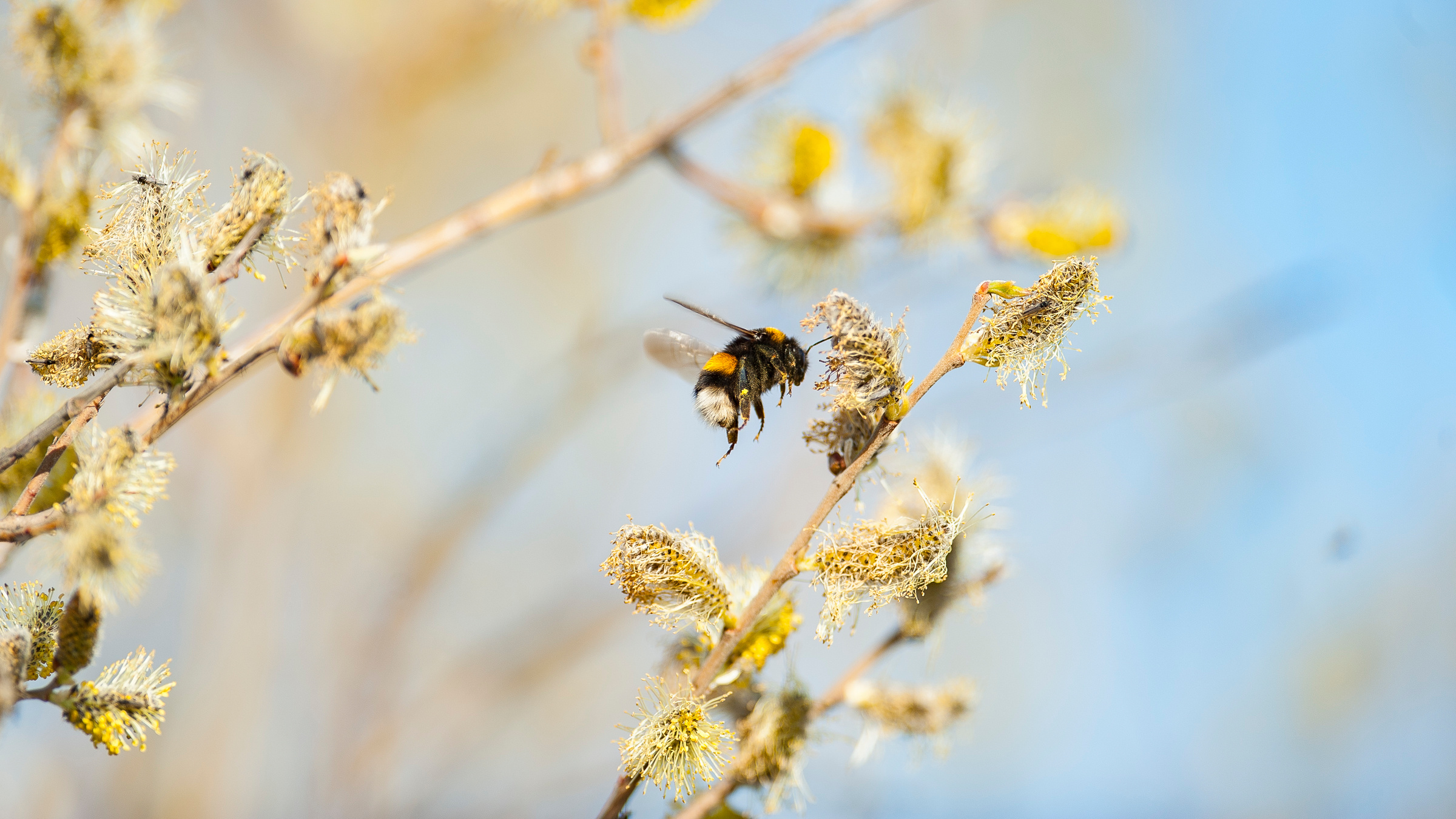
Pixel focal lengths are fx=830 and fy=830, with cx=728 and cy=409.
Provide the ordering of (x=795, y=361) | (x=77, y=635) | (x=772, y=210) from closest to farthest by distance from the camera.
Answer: (x=77, y=635) < (x=795, y=361) < (x=772, y=210)

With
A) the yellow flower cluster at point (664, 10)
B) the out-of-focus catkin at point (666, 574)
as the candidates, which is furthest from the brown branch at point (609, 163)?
the out-of-focus catkin at point (666, 574)

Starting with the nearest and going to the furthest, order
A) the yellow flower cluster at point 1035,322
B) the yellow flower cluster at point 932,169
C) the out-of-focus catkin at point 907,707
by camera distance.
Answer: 1. the yellow flower cluster at point 1035,322
2. the out-of-focus catkin at point 907,707
3. the yellow flower cluster at point 932,169

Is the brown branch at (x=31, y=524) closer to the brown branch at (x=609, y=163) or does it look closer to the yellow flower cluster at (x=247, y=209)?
the yellow flower cluster at (x=247, y=209)

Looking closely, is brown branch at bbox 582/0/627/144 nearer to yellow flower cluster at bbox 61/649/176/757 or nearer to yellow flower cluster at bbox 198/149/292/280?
yellow flower cluster at bbox 198/149/292/280

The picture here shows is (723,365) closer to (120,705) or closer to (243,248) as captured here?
(243,248)

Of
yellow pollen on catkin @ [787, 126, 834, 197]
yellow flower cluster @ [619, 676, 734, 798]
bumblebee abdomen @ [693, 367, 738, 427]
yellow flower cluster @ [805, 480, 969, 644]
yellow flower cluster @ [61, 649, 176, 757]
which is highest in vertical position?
yellow pollen on catkin @ [787, 126, 834, 197]

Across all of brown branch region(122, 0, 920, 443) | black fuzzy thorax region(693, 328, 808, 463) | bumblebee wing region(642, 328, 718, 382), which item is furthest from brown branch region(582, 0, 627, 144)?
black fuzzy thorax region(693, 328, 808, 463)

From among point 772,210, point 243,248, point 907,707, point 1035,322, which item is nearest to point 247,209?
point 243,248
